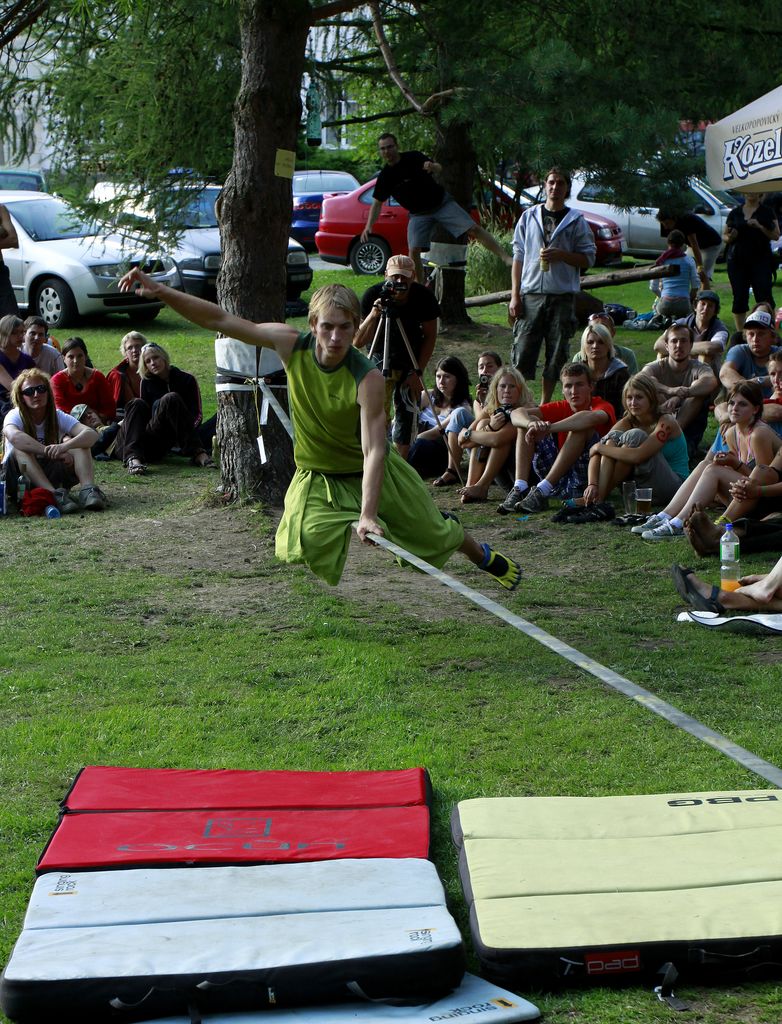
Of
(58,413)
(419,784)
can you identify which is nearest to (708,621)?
(419,784)

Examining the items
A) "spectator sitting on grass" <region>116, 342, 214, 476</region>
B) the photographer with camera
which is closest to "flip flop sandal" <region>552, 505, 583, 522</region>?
the photographer with camera

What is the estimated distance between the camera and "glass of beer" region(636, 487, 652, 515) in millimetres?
8500

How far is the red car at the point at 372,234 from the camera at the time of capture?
20.2m

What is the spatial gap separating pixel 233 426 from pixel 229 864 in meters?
5.39

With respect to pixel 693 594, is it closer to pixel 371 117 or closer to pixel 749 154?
pixel 749 154

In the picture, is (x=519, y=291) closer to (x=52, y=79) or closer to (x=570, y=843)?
(x=52, y=79)

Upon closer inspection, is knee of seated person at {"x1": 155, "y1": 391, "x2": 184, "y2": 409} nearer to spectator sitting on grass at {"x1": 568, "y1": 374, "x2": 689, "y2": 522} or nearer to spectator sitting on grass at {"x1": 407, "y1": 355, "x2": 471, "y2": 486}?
spectator sitting on grass at {"x1": 407, "y1": 355, "x2": 471, "y2": 486}

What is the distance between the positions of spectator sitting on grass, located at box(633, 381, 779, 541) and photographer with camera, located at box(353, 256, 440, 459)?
223 centimetres

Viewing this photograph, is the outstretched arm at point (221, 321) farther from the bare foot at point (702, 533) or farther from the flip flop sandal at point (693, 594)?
the bare foot at point (702, 533)

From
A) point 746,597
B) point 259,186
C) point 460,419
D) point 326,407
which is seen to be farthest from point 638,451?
point 326,407

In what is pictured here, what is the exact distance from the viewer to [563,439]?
917 centimetres

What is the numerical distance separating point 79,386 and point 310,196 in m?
14.1

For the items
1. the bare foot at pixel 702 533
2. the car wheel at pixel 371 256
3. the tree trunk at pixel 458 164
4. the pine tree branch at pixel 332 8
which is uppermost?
the pine tree branch at pixel 332 8

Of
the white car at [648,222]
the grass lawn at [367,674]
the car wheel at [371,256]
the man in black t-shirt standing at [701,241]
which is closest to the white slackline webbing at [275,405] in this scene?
the grass lawn at [367,674]
